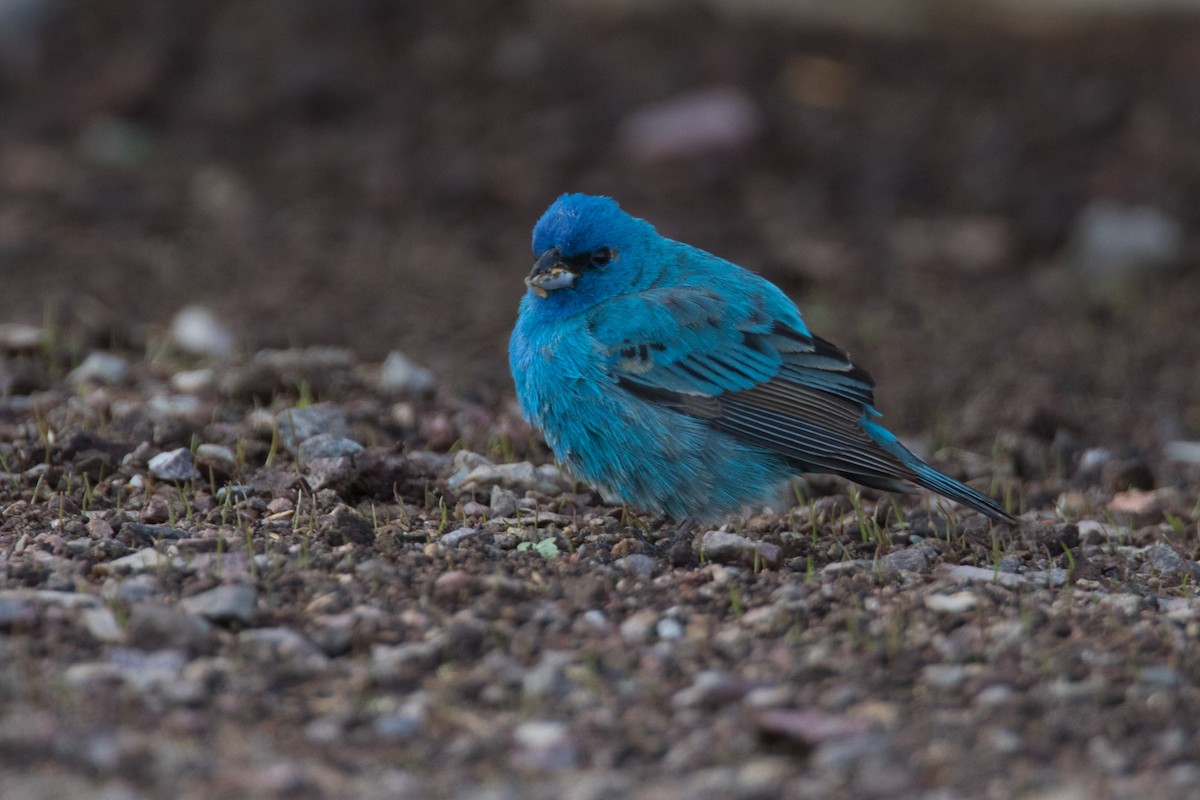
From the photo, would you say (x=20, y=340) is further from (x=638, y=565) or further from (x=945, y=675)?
(x=945, y=675)

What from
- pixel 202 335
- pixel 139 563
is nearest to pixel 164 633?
pixel 139 563

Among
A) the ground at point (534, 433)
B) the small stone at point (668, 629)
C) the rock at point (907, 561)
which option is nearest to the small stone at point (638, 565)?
the ground at point (534, 433)

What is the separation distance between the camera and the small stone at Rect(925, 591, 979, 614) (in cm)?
365

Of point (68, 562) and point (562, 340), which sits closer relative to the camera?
point (68, 562)

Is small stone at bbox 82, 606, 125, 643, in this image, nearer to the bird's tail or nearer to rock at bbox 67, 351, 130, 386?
the bird's tail

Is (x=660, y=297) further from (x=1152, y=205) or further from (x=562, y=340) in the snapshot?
(x=1152, y=205)

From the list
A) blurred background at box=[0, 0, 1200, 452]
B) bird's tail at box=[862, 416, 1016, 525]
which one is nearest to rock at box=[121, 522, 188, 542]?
bird's tail at box=[862, 416, 1016, 525]

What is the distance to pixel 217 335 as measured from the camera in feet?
20.5

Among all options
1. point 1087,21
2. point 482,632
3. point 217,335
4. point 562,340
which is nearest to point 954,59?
point 1087,21

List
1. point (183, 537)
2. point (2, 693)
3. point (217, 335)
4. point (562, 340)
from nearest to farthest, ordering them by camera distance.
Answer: point (2, 693)
point (183, 537)
point (562, 340)
point (217, 335)

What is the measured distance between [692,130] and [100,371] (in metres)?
3.91

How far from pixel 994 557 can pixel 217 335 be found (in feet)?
10.8

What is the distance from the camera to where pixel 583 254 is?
15.0 ft

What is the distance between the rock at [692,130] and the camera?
8.57m
